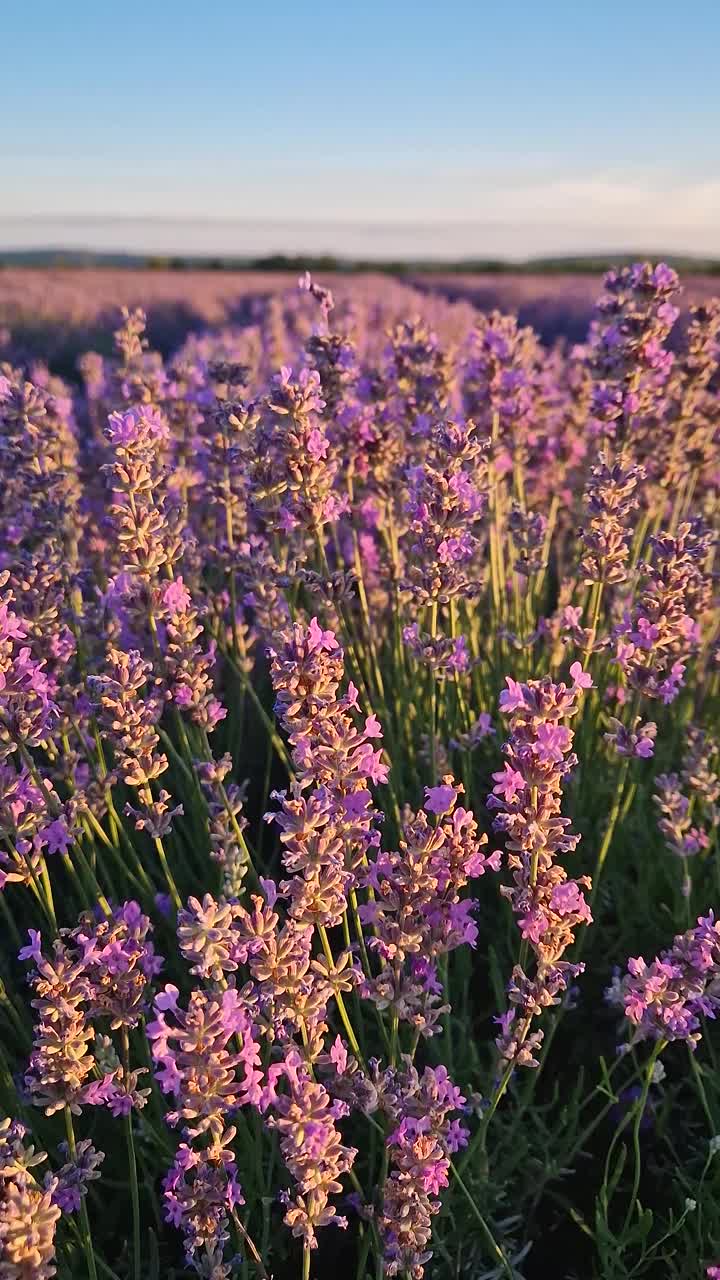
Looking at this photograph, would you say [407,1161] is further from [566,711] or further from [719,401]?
[719,401]

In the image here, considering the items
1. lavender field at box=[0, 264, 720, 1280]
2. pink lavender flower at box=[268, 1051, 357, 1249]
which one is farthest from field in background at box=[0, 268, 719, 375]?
pink lavender flower at box=[268, 1051, 357, 1249]

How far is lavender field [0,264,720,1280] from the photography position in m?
1.35

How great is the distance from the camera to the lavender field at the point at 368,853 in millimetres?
1352

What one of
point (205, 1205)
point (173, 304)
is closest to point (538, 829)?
point (205, 1205)

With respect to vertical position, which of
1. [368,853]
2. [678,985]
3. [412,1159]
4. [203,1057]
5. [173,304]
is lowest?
[368,853]

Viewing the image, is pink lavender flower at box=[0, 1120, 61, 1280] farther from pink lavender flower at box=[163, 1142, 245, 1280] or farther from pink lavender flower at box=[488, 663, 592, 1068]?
pink lavender flower at box=[488, 663, 592, 1068]

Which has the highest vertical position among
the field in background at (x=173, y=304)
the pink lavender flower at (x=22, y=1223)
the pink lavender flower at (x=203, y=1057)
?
the field in background at (x=173, y=304)

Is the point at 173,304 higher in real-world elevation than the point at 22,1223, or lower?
higher

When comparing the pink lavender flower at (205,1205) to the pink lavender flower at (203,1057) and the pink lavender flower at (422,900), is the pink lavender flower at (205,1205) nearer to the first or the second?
the pink lavender flower at (203,1057)

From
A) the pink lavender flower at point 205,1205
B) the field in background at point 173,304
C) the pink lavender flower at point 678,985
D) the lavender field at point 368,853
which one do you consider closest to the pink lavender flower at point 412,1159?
the lavender field at point 368,853

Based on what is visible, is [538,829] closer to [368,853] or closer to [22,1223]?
[22,1223]

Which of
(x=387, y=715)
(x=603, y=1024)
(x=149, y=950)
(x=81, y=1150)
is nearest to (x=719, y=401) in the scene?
(x=387, y=715)

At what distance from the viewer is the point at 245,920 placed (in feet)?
4.12

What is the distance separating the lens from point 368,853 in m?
2.29
